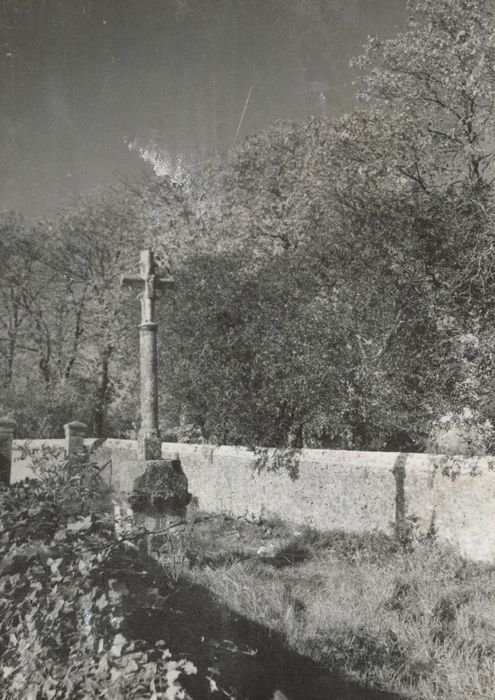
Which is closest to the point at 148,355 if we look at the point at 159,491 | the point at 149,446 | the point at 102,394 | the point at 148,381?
the point at 148,381

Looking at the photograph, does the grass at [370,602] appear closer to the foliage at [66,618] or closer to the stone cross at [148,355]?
the foliage at [66,618]

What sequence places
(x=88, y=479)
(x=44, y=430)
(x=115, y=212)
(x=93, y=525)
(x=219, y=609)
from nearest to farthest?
(x=93, y=525)
(x=88, y=479)
(x=219, y=609)
(x=44, y=430)
(x=115, y=212)

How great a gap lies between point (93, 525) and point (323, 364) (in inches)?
261

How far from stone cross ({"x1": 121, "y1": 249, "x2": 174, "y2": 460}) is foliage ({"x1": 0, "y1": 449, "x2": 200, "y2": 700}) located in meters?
5.41

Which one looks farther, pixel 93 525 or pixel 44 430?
pixel 44 430

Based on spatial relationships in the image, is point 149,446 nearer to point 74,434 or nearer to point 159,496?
point 159,496

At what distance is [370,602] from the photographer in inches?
177

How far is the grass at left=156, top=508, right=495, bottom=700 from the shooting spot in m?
3.61

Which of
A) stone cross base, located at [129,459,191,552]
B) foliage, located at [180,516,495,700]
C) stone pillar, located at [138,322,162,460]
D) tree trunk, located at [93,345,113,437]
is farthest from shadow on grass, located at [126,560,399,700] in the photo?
tree trunk, located at [93,345,113,437]

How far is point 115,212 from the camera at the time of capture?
23453 millimetres

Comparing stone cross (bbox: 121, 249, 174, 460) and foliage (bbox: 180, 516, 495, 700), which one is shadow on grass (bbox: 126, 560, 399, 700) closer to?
foliage (bbox: 180, 516, 495, 700)

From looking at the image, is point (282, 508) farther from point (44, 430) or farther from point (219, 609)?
point (44, 430)

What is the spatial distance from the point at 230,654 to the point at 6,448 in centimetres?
526

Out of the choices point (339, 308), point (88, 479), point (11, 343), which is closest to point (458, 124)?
point (339, 308)
